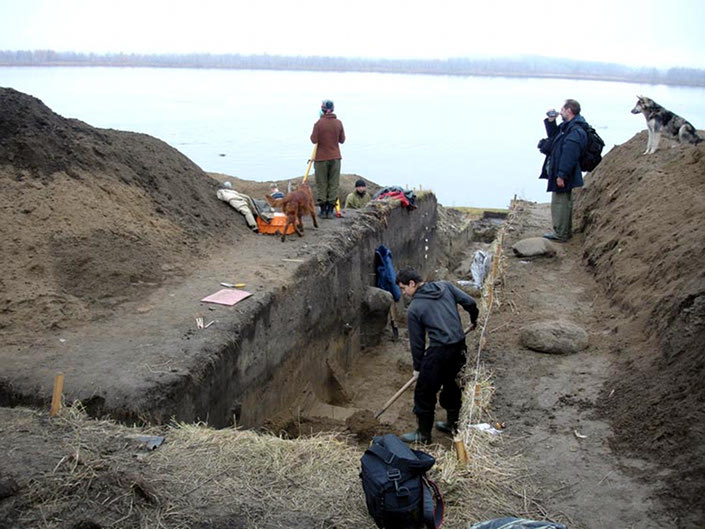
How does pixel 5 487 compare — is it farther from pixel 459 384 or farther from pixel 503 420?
pixel 459 384

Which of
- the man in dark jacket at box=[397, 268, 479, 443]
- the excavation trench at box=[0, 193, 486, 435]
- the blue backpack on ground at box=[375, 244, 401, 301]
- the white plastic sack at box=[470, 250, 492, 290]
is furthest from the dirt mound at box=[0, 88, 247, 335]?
the white plastic sack at box=[470, 250, 492, 290]

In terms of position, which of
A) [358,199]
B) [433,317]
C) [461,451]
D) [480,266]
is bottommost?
[480,266]

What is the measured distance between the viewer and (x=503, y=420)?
611cm

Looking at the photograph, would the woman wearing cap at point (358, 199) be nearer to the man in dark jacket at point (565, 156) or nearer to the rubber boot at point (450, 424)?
the man in dark jacket at point (565, 156)

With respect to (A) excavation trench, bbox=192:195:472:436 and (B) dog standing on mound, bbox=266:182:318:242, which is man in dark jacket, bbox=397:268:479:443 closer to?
(A) excavation trench, bbox=192:195:472:436

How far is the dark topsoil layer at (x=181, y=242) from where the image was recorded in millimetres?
5629

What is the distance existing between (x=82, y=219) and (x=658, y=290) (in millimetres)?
6812

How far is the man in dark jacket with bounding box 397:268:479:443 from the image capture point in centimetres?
670

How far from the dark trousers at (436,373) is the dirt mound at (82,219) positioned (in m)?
3.42

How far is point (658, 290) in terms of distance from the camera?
7469 millimetres

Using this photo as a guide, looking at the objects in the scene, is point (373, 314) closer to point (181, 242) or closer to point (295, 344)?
point (295, 344)

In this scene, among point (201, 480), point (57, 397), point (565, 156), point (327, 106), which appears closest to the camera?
point (201, 480)

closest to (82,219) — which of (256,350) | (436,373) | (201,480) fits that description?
(256,350)

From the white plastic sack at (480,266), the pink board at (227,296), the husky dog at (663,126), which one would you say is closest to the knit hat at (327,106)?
the white plastic sack at (480,266)
